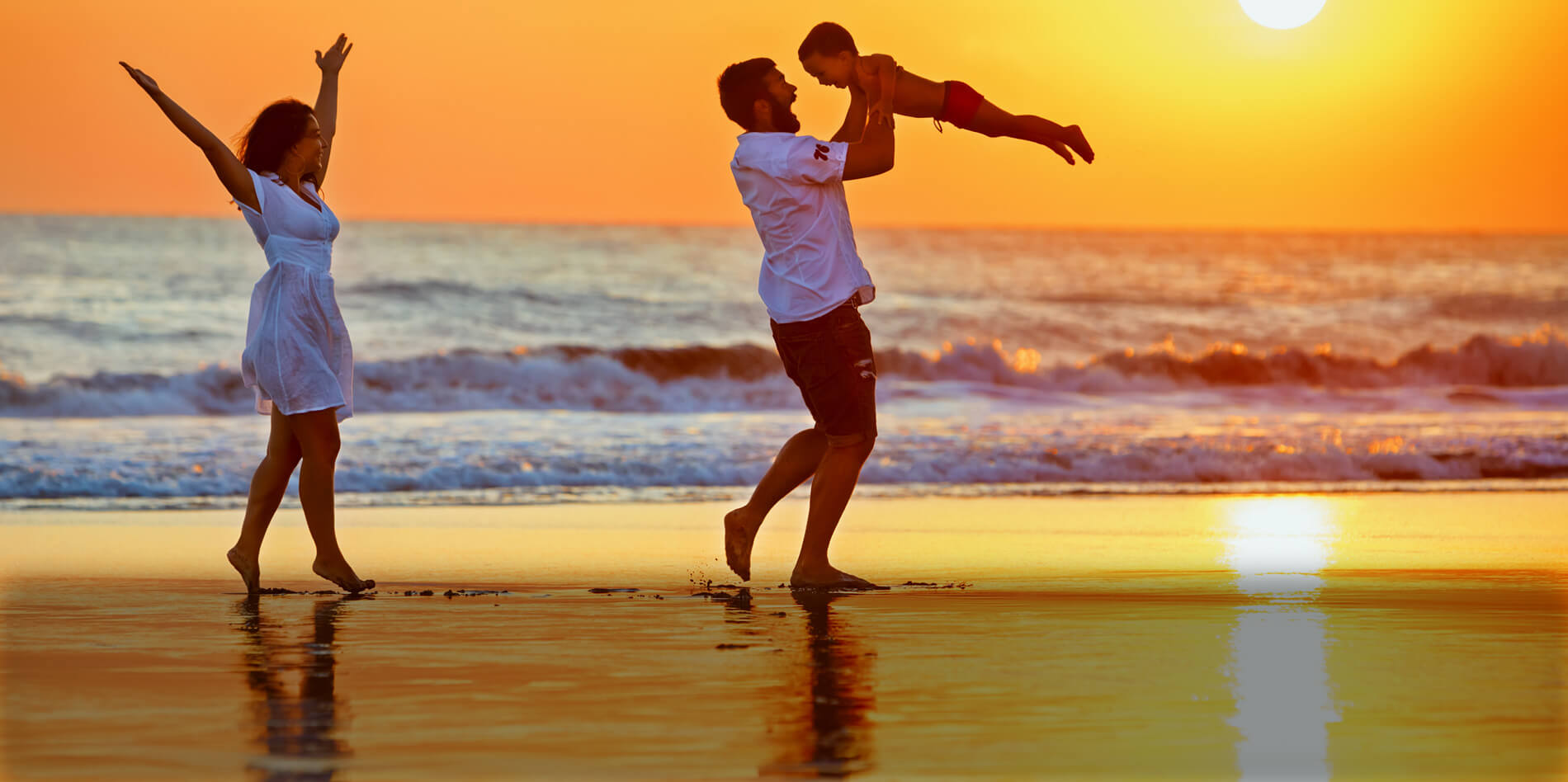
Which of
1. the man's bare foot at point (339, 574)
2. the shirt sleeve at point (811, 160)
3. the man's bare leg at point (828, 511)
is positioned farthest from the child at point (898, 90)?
the man's bare foot at point (339, 574)

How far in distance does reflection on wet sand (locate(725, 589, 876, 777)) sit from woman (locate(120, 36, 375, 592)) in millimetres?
1467

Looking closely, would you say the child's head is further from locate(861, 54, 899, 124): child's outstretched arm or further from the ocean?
the ocean

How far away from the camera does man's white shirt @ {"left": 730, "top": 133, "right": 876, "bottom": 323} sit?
5547 millimetres

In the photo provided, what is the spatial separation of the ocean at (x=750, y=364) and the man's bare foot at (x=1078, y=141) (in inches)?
175

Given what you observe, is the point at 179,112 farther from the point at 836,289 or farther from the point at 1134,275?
the point at 1134,275

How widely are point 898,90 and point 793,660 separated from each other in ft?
6.52

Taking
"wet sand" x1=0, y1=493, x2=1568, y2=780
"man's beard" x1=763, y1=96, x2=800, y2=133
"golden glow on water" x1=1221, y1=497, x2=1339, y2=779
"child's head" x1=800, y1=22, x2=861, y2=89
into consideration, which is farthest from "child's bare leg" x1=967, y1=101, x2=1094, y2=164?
"golden glow on water" x1=1221, y1=497, x2=1339, y2=779

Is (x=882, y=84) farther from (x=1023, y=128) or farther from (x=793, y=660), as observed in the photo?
(x=793, y=660)

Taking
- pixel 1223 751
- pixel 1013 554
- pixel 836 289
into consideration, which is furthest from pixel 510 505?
pixel 1223 751

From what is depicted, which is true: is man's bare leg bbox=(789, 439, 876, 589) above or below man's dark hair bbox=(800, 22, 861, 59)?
below

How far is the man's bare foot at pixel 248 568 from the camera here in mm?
5625

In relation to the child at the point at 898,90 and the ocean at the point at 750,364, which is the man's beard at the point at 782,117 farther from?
the ocean at the point at 750,364

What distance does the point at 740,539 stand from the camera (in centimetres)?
580

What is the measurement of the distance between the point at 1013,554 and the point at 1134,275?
3433 centimetres
